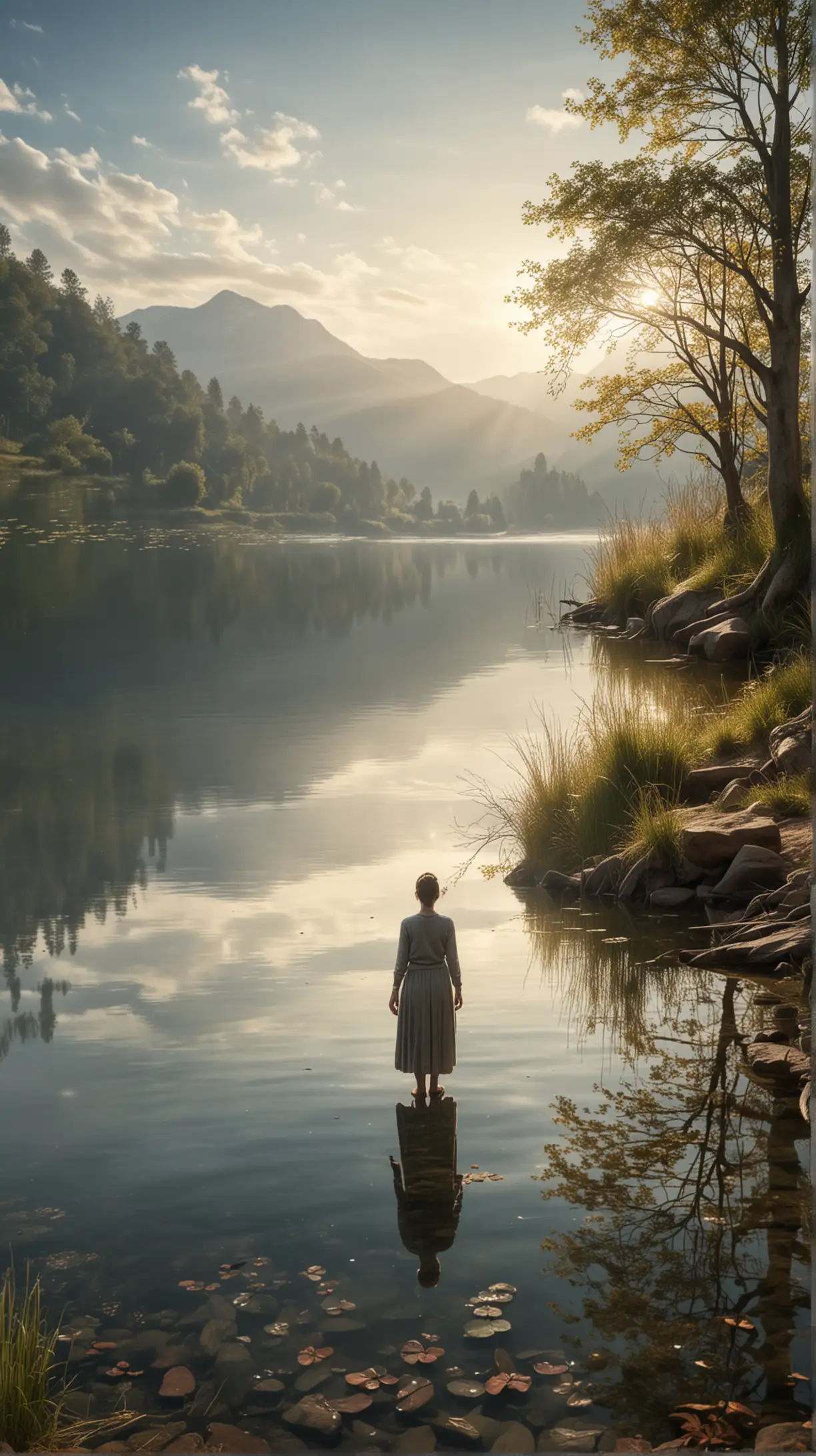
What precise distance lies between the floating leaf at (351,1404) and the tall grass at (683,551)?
24.9 meters

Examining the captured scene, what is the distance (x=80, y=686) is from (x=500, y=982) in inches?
1035

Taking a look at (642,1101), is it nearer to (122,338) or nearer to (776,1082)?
(776,1082)

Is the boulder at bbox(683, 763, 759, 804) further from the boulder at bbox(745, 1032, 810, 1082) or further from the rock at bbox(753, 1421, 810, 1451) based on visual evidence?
the rock at bbox(753, 1421, 810, 1451)

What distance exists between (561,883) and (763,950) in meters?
3.63

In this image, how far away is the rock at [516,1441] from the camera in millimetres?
4602

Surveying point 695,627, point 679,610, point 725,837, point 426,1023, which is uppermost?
point 679,610

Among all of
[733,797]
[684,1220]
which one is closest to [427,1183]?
[684,1220]

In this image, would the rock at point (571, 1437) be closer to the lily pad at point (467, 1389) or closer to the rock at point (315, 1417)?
the lily pad at point (467, 1389)

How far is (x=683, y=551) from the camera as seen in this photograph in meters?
35.0

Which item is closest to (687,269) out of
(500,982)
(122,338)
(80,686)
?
(80,686)

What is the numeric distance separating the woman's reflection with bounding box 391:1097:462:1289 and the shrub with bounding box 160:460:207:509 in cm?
13147

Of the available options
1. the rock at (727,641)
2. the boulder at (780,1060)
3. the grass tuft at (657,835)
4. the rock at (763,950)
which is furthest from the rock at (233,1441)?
the rock at (727,641)

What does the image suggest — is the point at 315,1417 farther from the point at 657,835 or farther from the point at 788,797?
the point at 788,797

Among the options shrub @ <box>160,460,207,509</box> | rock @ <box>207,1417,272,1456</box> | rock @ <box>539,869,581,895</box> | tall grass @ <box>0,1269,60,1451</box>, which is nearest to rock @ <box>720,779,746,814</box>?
rock @ <box>539,869,581,895</box>
